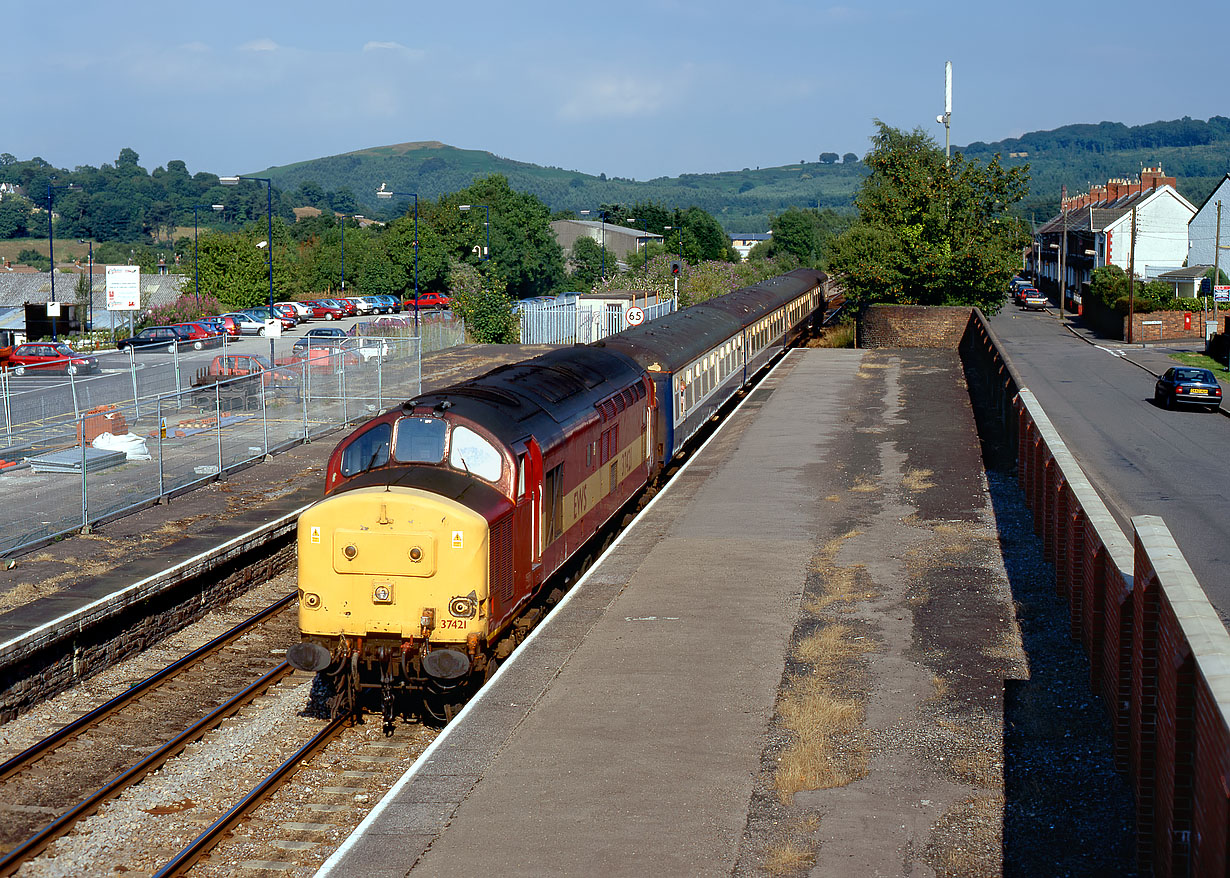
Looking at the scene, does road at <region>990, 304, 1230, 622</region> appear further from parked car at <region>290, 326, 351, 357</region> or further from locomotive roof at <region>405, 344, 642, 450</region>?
parked car at <region>290, 326, 351, 357</region>

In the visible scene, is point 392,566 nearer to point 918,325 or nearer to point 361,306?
point 918,325

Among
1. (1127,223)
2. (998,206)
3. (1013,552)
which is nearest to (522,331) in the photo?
(998,206)

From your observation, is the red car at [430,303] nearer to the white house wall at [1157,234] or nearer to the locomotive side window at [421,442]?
the white house wall at [1157,234]

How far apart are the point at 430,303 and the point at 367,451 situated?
245 ft

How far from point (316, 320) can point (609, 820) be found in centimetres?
7075

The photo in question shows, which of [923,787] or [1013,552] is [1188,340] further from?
[923,787]

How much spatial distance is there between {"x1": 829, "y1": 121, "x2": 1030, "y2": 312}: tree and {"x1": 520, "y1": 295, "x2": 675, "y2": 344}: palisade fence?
1151 cm

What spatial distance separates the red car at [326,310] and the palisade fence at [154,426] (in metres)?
37.4

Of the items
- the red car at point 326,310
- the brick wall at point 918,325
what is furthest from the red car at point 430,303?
the brick wall at point 918,325

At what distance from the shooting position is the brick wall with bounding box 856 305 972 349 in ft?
172

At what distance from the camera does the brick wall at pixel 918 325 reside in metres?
52.6

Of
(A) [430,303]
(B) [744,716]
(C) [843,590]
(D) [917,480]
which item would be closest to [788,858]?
(B) [744,716]

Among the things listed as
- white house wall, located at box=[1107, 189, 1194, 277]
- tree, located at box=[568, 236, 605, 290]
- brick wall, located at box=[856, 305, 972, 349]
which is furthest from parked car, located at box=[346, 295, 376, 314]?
white house wall, located at box=[1107, 189, 1194, 277]

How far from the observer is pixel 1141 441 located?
34.2 m
